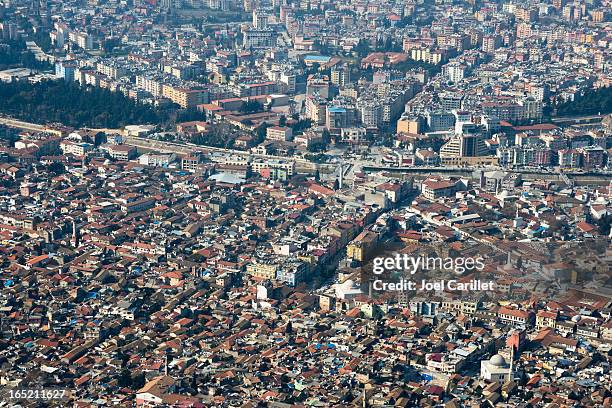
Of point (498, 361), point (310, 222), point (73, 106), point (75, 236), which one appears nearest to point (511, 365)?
point (498, 361)

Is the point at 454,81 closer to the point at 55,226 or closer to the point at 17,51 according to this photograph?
the point at 17,51

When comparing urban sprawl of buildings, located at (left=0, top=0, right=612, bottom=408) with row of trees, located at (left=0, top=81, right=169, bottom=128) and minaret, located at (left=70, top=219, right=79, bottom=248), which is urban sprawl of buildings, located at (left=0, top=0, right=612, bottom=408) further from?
row of trees, located at (left=0, top=81, right=169, bottom=128)

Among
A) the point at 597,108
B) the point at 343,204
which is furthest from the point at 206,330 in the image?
the point at 597,108

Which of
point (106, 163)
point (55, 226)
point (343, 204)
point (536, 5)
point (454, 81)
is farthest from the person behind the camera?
point (536, 5)

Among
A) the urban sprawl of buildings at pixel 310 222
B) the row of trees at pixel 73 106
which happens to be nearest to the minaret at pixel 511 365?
the urban sprawl of buildings at pixel 310 222

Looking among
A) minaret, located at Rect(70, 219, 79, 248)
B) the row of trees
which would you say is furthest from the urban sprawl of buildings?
the row of trees

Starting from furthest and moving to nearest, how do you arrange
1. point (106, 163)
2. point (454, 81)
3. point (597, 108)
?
point (454, 81)
point (597, 108)
point (106, 163)

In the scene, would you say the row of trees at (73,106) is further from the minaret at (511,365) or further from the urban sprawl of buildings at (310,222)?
the minaret at (511,365)
